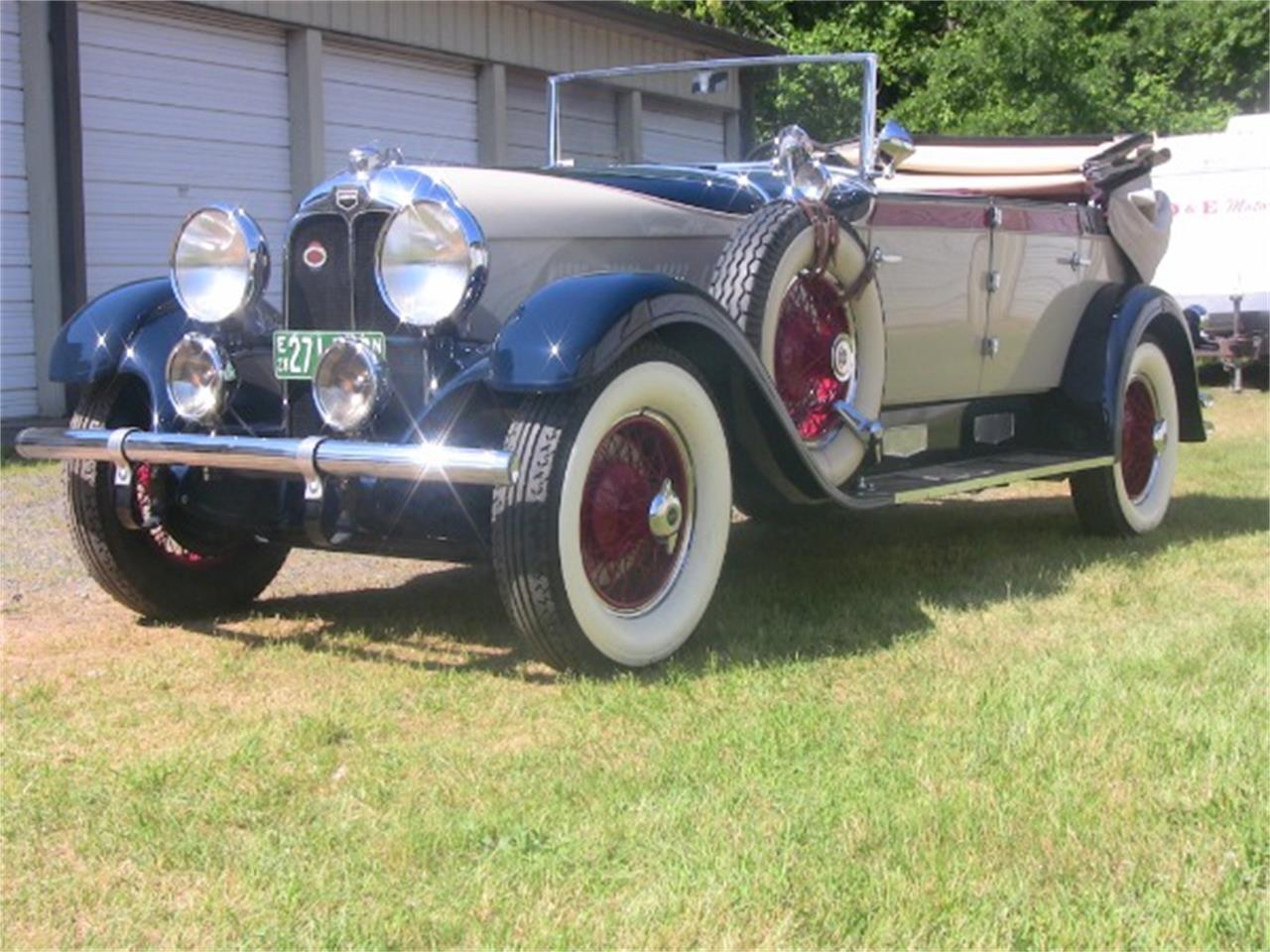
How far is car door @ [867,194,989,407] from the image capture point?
5.27 metres

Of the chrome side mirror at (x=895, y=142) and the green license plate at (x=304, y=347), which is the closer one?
the green license plate at (x=304, y=347)

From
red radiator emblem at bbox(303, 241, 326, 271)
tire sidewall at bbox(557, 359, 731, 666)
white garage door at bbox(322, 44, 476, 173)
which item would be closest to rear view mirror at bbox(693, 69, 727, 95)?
red radiator emblem at bbox(303, 241, 326, 271)

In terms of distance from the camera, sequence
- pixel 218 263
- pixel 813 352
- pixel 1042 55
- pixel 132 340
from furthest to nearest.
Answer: pixel 1042 55 → pixel 813 352 → pixel 132 340 → pixel 218 263

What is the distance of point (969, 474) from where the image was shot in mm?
5348

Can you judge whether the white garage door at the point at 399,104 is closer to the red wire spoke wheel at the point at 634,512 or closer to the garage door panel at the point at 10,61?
the garage door panel at the point at 10,61

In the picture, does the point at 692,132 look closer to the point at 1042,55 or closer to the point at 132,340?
the point at 1042,55

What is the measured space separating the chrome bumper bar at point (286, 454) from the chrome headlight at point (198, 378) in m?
0.11

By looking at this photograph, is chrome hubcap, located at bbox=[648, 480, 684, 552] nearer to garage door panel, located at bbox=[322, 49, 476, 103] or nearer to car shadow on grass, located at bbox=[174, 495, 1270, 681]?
car shadow on grass, located at bbox=[174, 495, 1270, 681]

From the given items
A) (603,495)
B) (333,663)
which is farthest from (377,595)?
(603,495)

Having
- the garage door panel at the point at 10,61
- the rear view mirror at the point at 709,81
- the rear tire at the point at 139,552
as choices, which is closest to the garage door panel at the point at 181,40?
the garage door panel at the point at 10,61

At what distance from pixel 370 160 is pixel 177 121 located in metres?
6.05

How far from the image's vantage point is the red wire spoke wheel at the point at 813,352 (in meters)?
4.79

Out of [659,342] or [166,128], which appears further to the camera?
[166,128]

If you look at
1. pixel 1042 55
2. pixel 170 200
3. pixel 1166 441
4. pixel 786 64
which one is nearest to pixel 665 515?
pixel 786 64
